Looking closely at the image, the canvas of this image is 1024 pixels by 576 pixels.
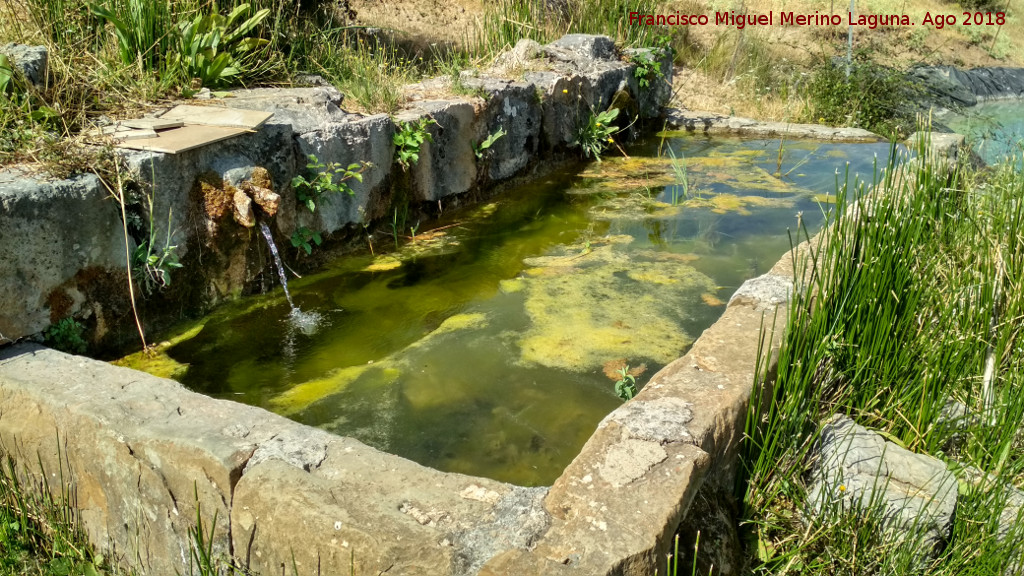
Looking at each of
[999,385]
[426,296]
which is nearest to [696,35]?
[426,296]

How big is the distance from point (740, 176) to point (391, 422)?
Answer: 3810mm

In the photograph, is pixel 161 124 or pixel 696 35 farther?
pixel 696 35

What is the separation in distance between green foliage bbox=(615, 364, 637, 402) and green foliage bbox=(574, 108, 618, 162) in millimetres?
3429

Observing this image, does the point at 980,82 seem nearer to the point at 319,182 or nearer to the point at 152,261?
the point at 319,182

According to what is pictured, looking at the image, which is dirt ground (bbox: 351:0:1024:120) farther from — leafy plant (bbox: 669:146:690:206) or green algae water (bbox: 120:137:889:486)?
green algae water (bbox: 120:137:889:486)

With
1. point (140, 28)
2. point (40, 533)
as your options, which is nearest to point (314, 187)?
point (140, 28)

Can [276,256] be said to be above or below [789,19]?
below

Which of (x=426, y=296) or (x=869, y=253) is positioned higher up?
(x=869, y=253)

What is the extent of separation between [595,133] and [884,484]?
443cm

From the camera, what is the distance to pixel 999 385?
270 centimetres

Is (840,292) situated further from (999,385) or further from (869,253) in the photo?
(999,385)

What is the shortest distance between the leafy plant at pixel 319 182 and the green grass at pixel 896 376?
2200 mm

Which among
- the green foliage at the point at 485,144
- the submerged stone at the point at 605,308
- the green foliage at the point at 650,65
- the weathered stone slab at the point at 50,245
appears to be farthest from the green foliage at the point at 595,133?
the weathered stone slab at the point at 50,245

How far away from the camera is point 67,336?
3.01 m
